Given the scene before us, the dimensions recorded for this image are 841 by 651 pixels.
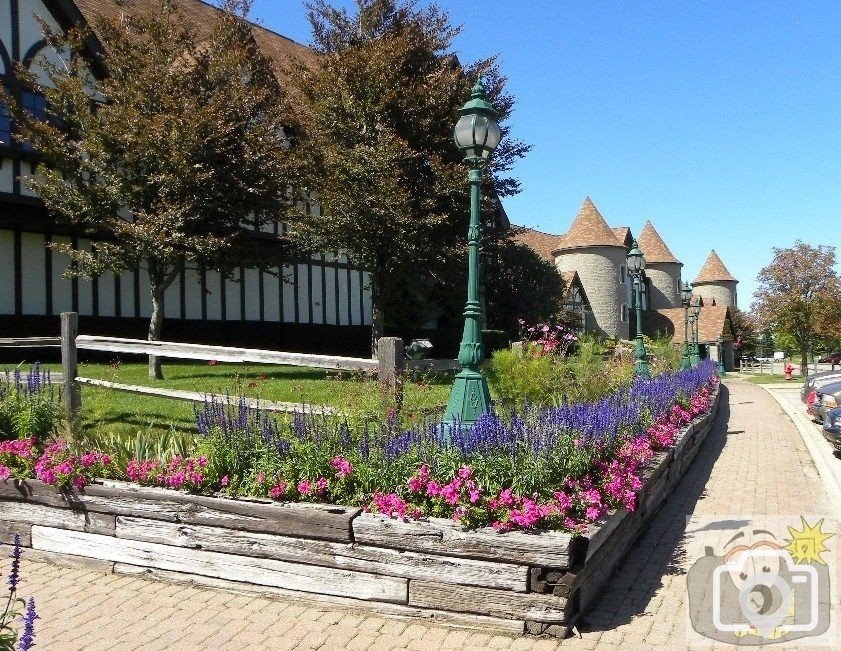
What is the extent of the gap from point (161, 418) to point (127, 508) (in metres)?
3.04

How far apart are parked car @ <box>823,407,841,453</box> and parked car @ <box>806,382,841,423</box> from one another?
2.67m

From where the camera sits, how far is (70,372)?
6.72 meters

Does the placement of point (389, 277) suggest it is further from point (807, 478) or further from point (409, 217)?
point (807, 478)

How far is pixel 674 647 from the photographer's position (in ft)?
13.4

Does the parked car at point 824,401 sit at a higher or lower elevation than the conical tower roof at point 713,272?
lower

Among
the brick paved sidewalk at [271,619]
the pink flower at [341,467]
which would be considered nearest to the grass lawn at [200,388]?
the pink flower at [341,467]

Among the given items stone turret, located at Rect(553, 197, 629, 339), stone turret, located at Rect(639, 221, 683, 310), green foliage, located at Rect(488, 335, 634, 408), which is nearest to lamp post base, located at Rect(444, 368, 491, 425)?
green foliage, located at Rect(488, 335, 634, 408)

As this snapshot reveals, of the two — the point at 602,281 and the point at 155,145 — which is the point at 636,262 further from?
the point at 602,281

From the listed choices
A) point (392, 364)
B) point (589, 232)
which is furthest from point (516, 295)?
point (392, 364)

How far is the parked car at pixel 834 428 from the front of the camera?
36.1ft

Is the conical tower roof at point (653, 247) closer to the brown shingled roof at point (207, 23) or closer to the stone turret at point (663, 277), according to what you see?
the stone turret at point (663, 277)

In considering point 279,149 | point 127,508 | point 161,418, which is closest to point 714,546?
point 127,508

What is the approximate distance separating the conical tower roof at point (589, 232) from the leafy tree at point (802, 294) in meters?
10.0

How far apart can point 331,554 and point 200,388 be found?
7563 millimetres
